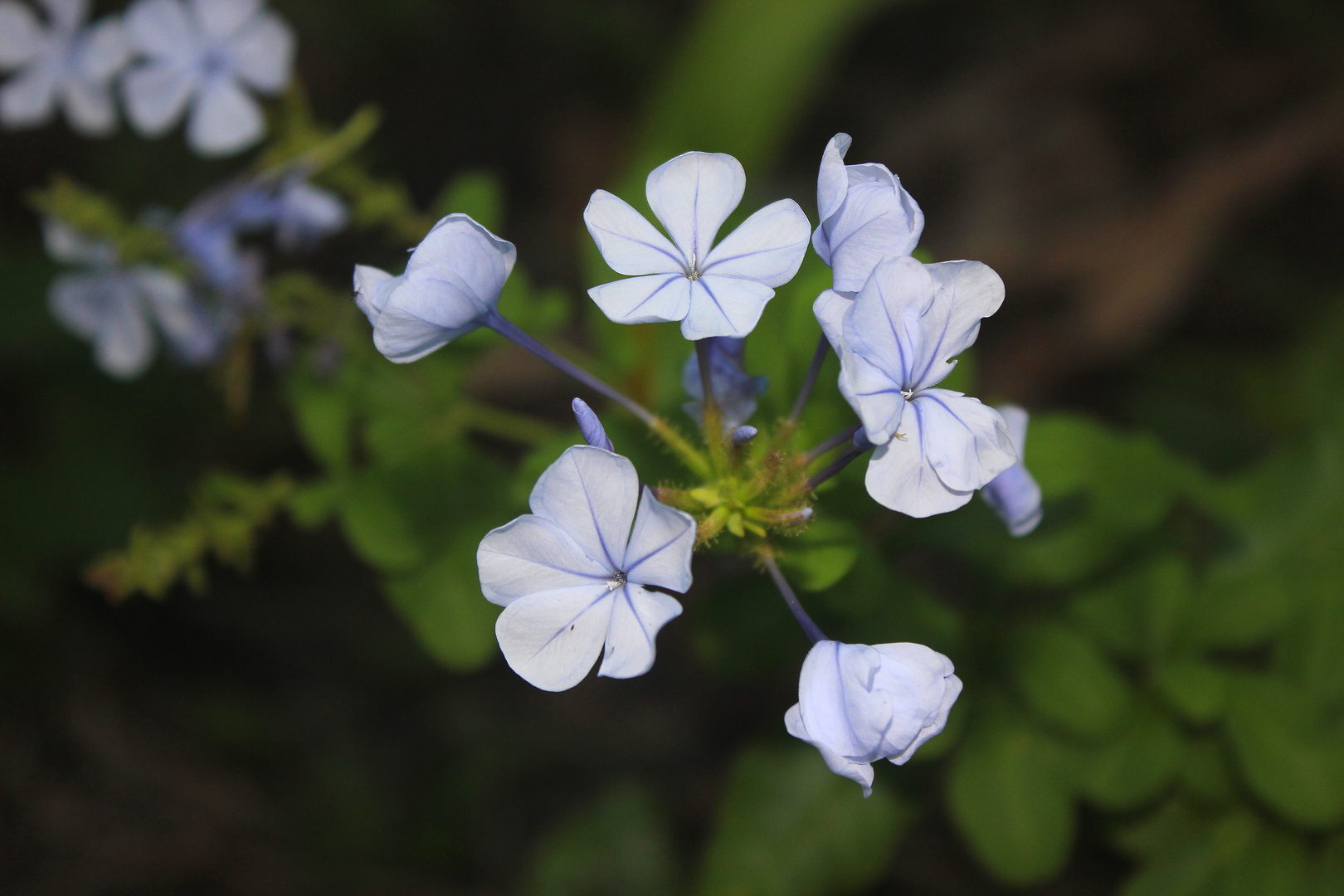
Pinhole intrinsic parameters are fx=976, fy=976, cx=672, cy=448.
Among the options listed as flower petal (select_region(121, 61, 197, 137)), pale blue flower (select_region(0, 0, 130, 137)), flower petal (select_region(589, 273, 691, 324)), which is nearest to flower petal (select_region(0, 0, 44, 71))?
pale blue flower (select_region(0, 0, 130, 137))

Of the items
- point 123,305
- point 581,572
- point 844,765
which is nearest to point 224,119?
point 123,305

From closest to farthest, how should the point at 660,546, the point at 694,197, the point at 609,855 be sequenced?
the point at 660,546
the point at 694,197
the point at 609,855

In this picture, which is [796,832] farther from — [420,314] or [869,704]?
[420,314]

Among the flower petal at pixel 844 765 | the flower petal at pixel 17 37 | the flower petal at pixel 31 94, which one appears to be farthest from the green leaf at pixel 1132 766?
the flower petal at pixel 17 37

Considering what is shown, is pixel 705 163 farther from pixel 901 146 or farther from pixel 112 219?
pixel 901 146

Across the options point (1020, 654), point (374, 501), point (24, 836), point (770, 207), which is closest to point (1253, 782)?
point (1020, 654)
